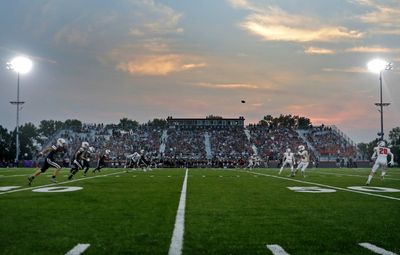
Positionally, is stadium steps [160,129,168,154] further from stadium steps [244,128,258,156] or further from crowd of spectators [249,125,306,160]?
crowd of spectators [249,125,306,160]

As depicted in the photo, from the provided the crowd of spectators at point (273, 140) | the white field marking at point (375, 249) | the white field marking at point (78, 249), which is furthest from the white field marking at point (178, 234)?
the crowd of spectators at point (273, 140)

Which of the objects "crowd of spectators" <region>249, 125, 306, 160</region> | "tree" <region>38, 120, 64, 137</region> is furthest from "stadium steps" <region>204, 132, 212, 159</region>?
"tree" <region>38, 120, 64, 137</region>

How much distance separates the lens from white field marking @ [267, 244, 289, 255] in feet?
18.0

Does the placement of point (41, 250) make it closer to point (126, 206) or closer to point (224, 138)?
point (126, 206)

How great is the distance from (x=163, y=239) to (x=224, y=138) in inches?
2659

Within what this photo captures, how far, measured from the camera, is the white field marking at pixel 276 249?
5496mm

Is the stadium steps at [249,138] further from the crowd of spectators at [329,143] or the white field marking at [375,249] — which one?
the white field marking at [375,249]

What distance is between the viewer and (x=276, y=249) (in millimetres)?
5719

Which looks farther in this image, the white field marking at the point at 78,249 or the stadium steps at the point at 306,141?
the stadium steps at the point at 306,141

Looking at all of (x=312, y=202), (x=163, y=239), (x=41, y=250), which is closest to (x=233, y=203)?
(x=312, y=202)

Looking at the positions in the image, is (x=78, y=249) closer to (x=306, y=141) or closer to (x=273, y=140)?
(x=273, y=140)

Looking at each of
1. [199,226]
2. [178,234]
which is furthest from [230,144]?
[178,234]

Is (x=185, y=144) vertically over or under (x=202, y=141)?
under

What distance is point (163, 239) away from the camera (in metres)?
6.35
